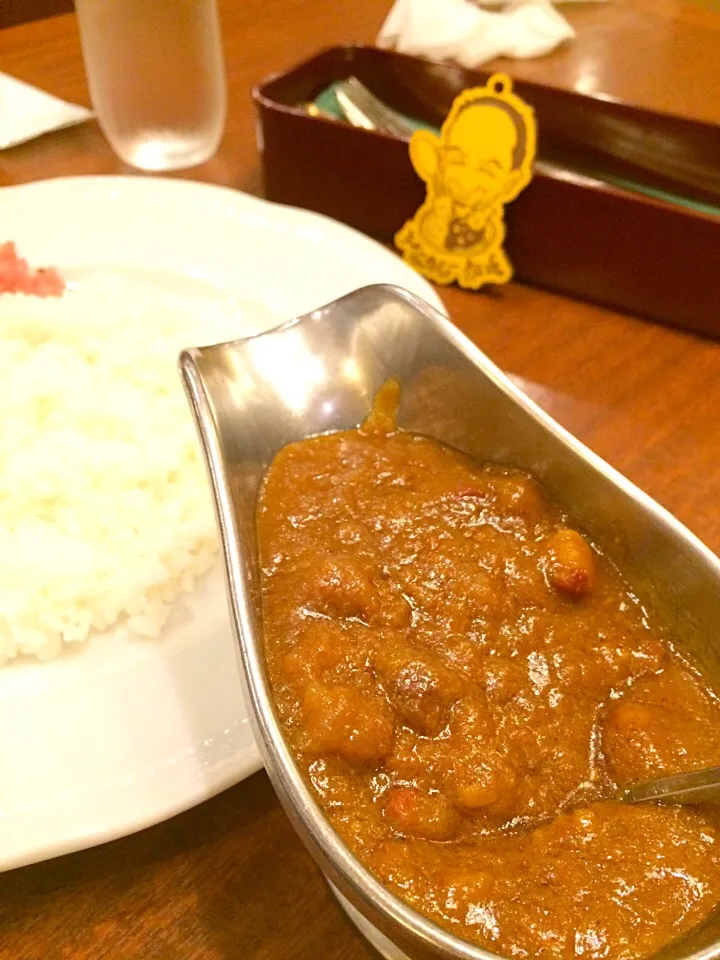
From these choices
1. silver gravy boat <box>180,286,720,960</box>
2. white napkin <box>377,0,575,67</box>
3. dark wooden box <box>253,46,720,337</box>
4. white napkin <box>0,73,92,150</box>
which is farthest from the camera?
white napkin <box>377,0,575,67</box>

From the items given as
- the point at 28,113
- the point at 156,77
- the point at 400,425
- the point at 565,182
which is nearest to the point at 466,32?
the point at 156,77

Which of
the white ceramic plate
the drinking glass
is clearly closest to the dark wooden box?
the white ceramic plate

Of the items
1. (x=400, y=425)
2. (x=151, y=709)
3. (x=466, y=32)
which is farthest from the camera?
(x=466, y=32)

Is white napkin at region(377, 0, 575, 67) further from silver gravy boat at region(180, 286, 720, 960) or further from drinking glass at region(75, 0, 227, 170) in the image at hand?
silver gravy boat at region(180, 286, 720, 960)

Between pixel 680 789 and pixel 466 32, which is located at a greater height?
pixel 466 32

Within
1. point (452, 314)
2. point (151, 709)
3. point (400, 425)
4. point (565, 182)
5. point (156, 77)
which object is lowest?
point (151, 709)

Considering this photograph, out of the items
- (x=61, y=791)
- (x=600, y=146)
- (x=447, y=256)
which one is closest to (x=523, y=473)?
(x=61, y=791)

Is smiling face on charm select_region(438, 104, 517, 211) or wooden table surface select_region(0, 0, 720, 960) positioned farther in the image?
smiling face on charm select_region(438, 104, 517, 211)

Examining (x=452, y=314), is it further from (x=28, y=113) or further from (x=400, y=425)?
(x=28, y=113)
